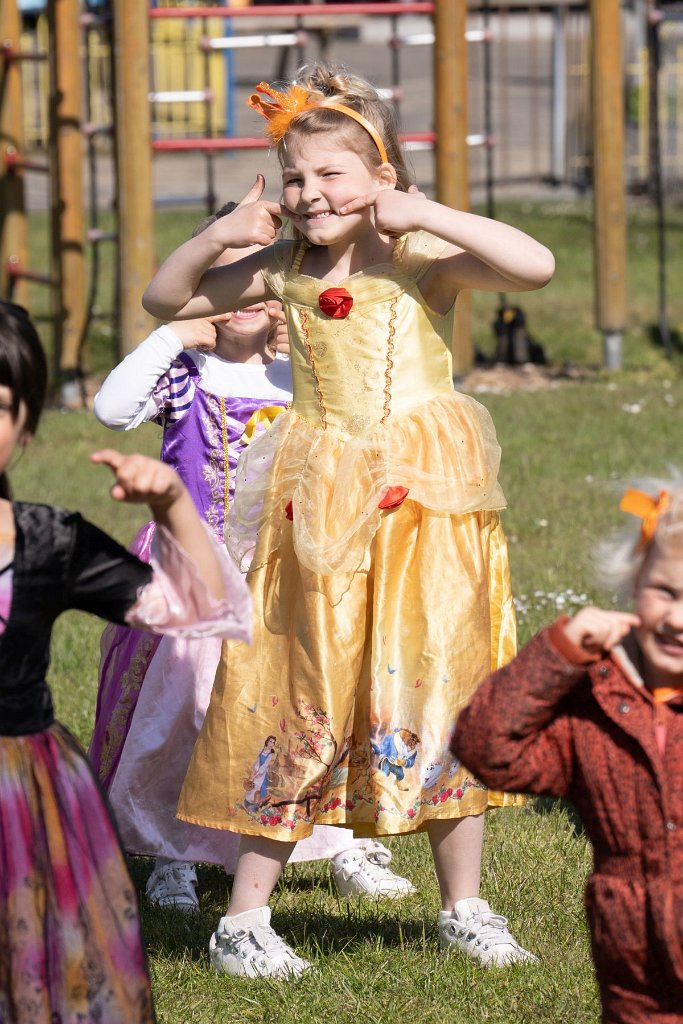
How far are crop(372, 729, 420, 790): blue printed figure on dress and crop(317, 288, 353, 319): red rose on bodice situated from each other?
894 mm

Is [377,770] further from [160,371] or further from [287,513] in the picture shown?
[160,371]

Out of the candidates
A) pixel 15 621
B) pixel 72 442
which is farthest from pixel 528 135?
pixel 15 621

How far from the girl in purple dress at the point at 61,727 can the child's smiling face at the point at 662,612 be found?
0.62 m

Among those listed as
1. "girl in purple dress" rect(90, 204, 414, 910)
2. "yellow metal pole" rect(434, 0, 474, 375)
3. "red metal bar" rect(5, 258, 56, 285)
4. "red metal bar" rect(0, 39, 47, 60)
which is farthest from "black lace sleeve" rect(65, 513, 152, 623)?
"red metal bar" rect(0, 39, 47, 60)

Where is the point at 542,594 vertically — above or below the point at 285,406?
below

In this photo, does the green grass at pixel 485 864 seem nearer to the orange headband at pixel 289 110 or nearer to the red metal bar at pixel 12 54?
the orange headband at pixel 289 110

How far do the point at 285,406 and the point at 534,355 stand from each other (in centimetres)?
734

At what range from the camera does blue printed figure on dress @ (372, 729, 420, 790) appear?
3.33 m

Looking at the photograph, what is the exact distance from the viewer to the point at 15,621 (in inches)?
93.4

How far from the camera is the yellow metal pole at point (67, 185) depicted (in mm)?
9684

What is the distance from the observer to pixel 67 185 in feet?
32.3

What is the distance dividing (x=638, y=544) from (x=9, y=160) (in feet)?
28.6

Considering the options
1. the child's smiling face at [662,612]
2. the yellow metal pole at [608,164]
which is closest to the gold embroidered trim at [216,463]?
the child's smiling face at [662,612]

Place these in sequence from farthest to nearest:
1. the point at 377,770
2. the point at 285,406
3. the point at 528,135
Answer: the point at 528,135 < the point at 285,406 < the point at 377,770
